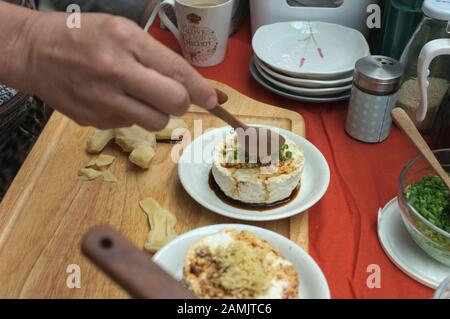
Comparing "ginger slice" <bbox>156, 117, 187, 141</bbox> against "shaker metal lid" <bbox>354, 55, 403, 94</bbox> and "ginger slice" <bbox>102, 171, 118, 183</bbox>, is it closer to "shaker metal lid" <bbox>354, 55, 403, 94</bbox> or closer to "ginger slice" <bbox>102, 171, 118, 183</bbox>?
"ginger slice" <bbox>102, 171, 118, 183</bbox>

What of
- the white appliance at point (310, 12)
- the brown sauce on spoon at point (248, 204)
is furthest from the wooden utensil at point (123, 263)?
the white appliance at point (310, 12)

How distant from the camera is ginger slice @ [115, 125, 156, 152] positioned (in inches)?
40.2

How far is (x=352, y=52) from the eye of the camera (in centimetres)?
128

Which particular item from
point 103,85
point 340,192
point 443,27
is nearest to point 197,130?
point 340,192

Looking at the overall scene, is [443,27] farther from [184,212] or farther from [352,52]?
[184,212]

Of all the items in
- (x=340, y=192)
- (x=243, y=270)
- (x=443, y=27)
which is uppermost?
(x=443, y=27)

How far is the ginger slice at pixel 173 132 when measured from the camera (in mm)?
1067

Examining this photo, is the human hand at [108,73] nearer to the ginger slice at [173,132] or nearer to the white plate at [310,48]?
the ginger slice at [173,132]

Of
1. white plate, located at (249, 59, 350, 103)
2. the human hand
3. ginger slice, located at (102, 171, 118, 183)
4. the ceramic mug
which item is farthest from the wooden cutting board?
the ceramic mug

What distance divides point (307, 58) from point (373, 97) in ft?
0.95

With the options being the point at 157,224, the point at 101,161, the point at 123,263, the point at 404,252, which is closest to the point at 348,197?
the point at 404,252

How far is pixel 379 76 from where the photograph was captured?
101 centimetres

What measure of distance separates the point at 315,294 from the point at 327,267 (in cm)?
12

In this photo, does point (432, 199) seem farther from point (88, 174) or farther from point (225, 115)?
point (88, 174)
